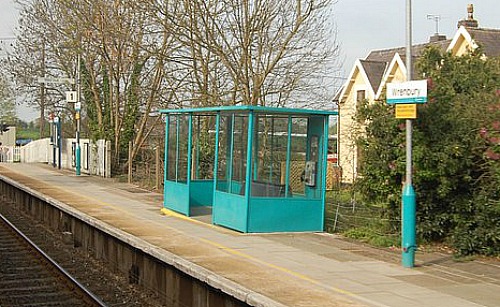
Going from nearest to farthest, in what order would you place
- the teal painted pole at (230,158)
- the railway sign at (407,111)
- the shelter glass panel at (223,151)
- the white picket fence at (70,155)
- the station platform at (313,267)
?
the station platform at (313,267), the railway sign at (407,111), the teal painted pole at (230,158), the shelter glass panel at (223,151), the white picket fence at (70,155)

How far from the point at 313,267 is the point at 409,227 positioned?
1666 millimetres

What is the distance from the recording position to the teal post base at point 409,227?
12.4 m

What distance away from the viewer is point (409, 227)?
41.0 ft

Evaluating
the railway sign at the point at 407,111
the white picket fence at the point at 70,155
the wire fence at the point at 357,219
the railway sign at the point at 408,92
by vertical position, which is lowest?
the wire fence at the point at 357,219

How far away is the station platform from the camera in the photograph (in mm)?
10016

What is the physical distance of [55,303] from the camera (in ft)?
41.5

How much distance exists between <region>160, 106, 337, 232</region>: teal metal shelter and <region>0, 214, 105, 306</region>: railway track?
379 centimetres

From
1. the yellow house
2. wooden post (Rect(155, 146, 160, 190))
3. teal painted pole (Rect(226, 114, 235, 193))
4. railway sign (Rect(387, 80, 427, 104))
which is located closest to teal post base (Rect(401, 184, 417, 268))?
railway sign (Rect(387, 80, 427, 104))

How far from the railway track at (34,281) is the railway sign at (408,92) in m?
5.63

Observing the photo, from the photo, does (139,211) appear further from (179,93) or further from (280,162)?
(179,93)

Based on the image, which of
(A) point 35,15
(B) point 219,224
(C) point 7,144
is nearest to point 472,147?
(B) point 219,224

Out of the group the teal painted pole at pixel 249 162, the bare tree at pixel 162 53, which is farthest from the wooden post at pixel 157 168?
the teal painted pole at pixel 249 162

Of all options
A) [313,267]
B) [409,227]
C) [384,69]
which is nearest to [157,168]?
[313,267]

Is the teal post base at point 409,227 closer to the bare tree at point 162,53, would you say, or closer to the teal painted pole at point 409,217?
the teal painted pole at point 409,217
